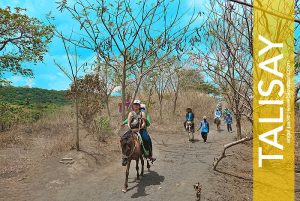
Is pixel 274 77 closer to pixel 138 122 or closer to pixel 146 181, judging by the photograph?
pixel 138 122

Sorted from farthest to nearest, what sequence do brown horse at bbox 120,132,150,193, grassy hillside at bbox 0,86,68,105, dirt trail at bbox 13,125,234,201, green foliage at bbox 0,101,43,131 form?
grassy hillside at bbox 0,86,68,105, green foliage at bbox 0,101,43,131, dirt trail at bbox 13,125,234,201, brown horse at bbox 120,132,150,193

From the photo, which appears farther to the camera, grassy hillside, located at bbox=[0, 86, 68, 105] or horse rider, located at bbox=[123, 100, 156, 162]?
grassy hillside, located at bbox=[0, 86, 68, 105]

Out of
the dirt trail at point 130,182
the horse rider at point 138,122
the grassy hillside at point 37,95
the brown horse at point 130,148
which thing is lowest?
the dirt trail at point 130,182

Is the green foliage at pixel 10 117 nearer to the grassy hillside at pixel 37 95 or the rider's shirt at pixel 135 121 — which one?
the rider's shirt at pixel 135 121

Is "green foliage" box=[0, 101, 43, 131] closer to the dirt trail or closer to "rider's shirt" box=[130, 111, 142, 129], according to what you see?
the dirt trail

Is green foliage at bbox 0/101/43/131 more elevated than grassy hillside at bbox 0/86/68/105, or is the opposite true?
grassy hillside at bbox 0/86/68/105

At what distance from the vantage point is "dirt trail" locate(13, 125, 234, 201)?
7.90m

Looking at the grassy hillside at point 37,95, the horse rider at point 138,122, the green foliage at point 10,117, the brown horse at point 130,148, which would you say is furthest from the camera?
the grassy hillside at point 37,95

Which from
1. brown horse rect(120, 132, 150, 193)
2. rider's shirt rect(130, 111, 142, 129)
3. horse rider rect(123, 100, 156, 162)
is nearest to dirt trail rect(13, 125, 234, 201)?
brown horse rect(120, 132, 150, 193)

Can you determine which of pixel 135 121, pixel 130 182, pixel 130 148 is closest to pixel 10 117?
pixel 130 182

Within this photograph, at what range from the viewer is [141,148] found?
8.84m

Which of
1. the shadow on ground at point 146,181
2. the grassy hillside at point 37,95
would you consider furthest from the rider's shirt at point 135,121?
the grassy hillside at point 37,95

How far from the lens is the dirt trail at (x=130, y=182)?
311 inches

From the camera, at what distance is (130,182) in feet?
29.6
